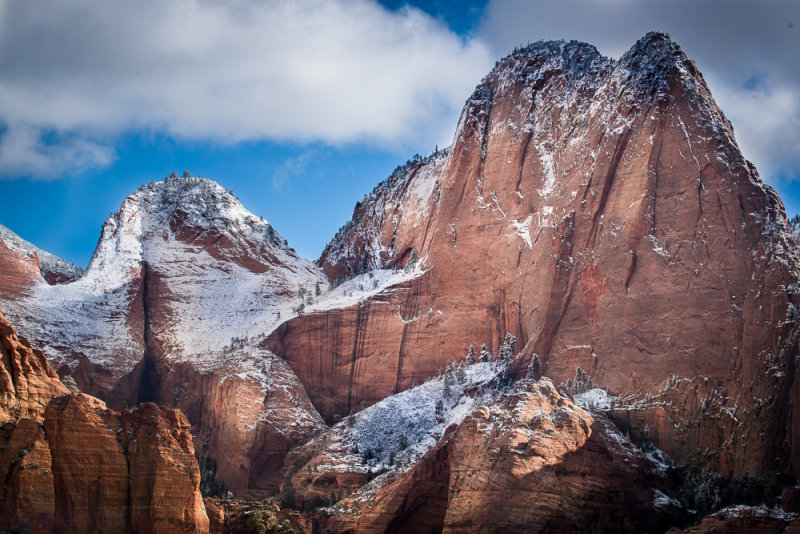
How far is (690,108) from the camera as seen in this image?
89.4 metres

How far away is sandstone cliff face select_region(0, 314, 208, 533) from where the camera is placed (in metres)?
46.5

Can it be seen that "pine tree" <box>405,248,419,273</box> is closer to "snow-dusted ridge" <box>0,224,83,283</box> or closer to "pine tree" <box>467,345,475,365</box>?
"pine tree" <box>467,345,475,365</box>

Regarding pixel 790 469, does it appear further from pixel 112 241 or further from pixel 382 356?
pixel 112 241

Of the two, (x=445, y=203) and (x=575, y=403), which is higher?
(x=445, y=203)

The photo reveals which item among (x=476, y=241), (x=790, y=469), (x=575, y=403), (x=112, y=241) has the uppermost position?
(x=112, y=241)

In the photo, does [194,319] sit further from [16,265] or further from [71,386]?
[71,386]

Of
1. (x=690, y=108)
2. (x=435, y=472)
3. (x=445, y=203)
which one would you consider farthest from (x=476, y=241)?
(x=435, y=472)

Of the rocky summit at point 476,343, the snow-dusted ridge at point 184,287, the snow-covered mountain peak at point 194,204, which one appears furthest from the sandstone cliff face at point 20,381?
the snow-covered mountain peak at point 194,204

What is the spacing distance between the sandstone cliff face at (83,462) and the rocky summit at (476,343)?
0.12m

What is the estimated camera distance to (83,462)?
4912 cm

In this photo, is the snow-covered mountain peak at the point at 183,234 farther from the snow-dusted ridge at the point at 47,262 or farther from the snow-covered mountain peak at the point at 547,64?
the snow-covered mountain peak at the point at 547,64

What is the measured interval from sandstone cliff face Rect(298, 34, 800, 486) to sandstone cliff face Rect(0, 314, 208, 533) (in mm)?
39333

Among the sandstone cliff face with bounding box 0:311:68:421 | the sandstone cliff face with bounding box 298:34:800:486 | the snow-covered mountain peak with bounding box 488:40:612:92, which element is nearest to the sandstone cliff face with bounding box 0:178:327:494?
the sandstone cliff face with bounding box 298:34:800:486

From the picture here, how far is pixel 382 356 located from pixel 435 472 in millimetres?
32411
